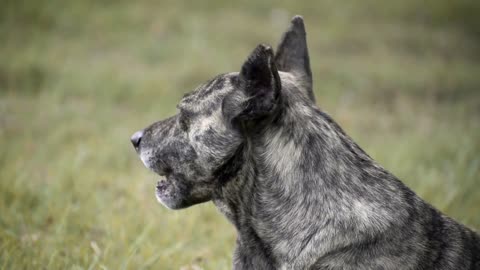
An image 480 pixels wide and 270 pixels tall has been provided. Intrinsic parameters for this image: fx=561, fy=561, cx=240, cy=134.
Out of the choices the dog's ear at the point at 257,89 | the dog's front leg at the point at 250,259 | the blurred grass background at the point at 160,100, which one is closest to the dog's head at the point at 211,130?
the dog's ear at the point at 257,89

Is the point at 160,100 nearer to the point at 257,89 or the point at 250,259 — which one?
the point at 250,259

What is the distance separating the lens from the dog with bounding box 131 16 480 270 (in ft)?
8.55

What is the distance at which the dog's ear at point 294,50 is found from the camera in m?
3.33

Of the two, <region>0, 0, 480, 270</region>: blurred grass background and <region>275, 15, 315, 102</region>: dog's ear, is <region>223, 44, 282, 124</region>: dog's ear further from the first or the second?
<region>0, 0, 480, 270</region>: blurred grass background

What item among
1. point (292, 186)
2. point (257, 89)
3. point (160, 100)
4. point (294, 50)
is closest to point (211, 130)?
point (257, 89)

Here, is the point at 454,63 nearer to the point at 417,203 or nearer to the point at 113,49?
the point at 113,49

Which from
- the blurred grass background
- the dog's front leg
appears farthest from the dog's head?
the blurred grass background

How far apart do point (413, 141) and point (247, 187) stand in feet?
14.7

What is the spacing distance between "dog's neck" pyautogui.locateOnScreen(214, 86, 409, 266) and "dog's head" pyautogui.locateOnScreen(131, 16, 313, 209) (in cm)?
10

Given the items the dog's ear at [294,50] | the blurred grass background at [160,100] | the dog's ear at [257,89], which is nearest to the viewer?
the dog's ear at [257,89]

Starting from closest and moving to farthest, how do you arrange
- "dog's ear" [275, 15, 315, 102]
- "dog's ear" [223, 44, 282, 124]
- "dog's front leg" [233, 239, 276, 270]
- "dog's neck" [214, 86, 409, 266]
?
"dog's ear" [223, 44, 282, 124] → "dog's neck" [214, 86, 409, 266] → "dog's front leg" [233, 239, 276, 270] → "dog's ear" [275, 15, 315, 102]

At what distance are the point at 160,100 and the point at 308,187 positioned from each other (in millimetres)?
5819

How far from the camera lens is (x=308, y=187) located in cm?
268

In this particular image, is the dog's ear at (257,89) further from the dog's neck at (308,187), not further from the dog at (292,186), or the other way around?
the dog's neck at (308,187)
